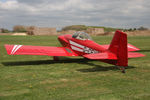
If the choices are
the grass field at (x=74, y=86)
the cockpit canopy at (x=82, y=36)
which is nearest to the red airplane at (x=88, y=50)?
the cockpit canopy at (x=82, y=36)

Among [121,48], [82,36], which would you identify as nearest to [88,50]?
[82,36]

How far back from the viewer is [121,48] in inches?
312

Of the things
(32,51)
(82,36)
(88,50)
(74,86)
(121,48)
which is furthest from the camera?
(82,36)

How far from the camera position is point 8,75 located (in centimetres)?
761

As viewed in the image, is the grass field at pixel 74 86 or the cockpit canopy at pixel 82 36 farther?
the cockpit canopy at pixel 82 36

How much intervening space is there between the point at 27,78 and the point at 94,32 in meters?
95.3

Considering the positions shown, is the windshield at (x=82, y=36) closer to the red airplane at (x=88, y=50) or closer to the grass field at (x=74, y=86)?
the red airplane at (x=88, y=50)

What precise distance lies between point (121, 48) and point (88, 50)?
2884 mm

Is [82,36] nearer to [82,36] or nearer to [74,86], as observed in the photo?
[82,36]

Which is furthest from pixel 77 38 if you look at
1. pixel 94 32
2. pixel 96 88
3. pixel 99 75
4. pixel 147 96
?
pixel 94 32

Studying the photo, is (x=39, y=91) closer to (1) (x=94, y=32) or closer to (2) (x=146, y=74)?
(2) (x=146, y=74)

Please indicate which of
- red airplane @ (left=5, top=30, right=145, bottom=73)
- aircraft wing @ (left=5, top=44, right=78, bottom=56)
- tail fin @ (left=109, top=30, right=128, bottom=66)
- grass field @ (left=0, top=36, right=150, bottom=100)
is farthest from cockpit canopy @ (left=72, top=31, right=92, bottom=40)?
grass field @ (left=0, top=36, right=150, bottom=100)

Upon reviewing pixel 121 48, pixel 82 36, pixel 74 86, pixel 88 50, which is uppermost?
pixel 82 36

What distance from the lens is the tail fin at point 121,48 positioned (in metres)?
7.72
